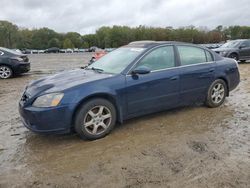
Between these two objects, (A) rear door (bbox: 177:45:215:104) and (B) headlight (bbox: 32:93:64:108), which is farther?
(A) rear door (bbox: 177:45:215:104)

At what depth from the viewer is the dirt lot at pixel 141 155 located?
3.56 m

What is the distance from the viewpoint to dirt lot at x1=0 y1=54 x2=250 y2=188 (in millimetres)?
3564

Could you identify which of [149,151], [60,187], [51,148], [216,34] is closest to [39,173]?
[60,187]

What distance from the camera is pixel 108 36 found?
108562 mm

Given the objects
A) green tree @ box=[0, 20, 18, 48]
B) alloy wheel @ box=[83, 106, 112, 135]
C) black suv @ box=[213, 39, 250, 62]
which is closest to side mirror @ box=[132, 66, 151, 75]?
alloy wheel @ box=[83, 106, 112, 135]

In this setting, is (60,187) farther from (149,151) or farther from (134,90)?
(134,90)

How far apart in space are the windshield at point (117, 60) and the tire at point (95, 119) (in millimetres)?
756

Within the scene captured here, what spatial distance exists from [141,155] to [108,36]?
106812 mm

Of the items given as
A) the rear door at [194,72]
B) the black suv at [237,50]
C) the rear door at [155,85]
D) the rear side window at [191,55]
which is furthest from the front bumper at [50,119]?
the black suv at [237,50]

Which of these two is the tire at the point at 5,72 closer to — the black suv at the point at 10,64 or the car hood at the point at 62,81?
the black suv at the point at 10,64

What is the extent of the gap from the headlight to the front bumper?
0.07 m

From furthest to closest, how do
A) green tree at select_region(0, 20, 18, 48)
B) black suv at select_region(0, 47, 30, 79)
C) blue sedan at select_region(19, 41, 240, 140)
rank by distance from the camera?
green tree at select_region(0, 20, 18, 48) < black suv at select_region(0, 47, 30, 79) < blue sedan at select_region(19, 41, 240, 140)

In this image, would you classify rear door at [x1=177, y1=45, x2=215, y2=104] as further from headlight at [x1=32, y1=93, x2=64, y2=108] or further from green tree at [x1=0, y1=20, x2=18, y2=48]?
green tree at [x1=0, y1=20, x2=18, y2=48]

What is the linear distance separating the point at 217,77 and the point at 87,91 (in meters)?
3.24
